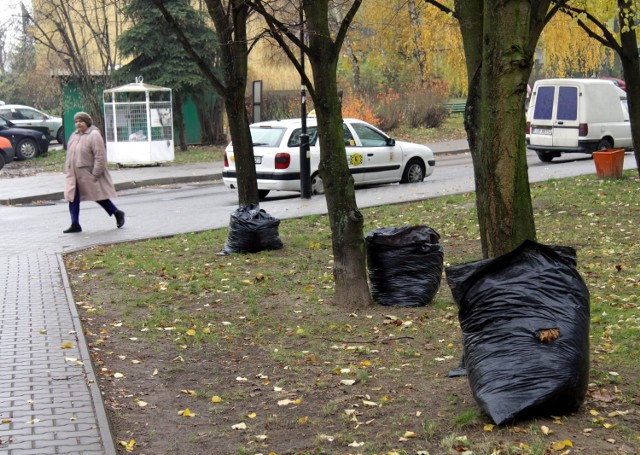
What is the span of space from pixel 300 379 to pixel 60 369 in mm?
1709

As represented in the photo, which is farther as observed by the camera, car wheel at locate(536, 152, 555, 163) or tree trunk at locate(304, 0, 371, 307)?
car wheel at locate(536, 152, 555, 163)

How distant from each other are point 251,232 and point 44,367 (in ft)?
17.0

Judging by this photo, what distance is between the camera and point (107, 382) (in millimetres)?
6730

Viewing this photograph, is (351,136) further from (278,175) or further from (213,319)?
(213,319)

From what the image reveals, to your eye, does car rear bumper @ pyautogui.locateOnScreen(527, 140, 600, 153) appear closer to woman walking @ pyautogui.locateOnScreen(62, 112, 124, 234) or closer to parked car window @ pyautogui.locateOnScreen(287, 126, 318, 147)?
parked car window @ pyautogui.locateOnScreen(287, 126, 318, 147)

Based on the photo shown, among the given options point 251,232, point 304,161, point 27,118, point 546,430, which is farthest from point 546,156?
point 27,118

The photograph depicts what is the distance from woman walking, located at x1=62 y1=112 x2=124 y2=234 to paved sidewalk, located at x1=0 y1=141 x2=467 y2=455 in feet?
4.71

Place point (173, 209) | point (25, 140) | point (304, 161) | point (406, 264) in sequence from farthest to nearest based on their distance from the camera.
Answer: point (25, 140)
point (304, 161)
point (173, 209)
point (406, 264)

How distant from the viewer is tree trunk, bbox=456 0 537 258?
5961 millimetres

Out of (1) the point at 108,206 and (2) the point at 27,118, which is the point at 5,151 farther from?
(1) the point at 108,206

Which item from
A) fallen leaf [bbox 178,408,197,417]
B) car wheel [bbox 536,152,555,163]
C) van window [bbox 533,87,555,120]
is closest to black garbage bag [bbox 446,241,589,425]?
fallen leaf [bbox 178,408,197,417]

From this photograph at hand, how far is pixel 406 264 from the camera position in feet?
28.4

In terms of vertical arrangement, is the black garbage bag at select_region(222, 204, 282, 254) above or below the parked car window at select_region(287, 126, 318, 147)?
below

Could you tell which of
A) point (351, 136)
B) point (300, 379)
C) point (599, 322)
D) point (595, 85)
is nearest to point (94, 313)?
point (300, 379)
